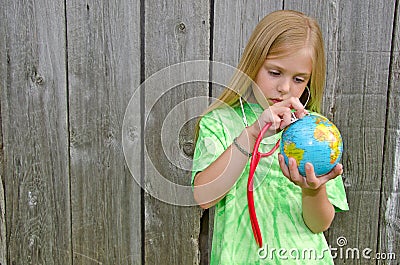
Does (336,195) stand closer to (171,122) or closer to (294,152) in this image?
(294,152)

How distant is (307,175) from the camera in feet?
4.73

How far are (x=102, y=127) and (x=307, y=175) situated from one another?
110 centimetres

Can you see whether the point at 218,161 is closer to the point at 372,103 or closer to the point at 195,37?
the point at 195,37

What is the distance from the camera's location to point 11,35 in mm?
2248

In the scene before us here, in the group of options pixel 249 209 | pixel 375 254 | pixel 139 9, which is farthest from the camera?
pixel 375 254

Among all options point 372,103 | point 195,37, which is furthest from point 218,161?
point 372,103

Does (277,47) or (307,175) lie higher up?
(277,47)

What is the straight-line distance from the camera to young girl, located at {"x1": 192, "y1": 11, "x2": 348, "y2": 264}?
1578 mm

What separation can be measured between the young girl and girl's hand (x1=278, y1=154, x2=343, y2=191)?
0.04 m

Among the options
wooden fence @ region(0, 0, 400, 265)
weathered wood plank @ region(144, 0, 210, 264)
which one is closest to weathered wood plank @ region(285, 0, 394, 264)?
wooden fence @ region(0, 0, 400, 265)

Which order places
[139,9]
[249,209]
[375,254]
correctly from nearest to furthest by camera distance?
[249,209]
[139,9]
[375,254]

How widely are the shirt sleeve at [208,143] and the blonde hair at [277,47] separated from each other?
8cm

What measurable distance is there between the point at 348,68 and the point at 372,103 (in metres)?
0.17

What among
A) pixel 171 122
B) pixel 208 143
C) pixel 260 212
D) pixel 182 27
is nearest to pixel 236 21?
pixel 182 27
